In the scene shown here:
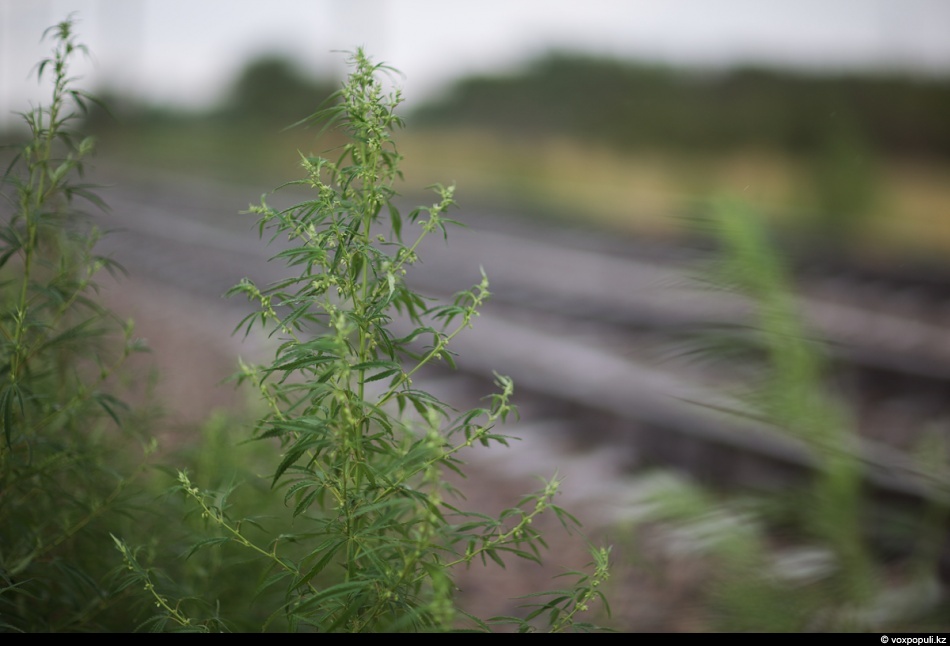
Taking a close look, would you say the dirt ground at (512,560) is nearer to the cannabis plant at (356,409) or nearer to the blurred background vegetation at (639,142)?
the cannabis plant at (356,409)

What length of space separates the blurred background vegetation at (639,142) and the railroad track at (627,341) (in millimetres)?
2308

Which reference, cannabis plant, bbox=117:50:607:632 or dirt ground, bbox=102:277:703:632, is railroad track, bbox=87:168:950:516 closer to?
dirt ground, bbox=102:277:703:632

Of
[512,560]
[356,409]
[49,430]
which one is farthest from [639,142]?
[356,409]

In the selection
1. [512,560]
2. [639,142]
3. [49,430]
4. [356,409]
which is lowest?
[512,560]

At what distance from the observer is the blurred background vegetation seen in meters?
14.0

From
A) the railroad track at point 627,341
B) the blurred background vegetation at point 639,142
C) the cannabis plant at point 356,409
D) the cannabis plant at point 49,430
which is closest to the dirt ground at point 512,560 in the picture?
the cannabis plant at point 49,430

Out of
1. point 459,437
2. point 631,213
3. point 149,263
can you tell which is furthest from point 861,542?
point 631,213

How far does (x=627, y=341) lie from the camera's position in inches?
297

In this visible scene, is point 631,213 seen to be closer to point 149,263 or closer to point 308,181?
point 149,263

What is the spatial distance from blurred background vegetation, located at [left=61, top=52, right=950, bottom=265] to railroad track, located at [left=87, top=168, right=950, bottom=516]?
2.31 metres

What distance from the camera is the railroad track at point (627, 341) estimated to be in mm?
4117

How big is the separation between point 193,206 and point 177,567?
1522 cm

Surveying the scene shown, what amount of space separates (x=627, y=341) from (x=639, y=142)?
1690cm

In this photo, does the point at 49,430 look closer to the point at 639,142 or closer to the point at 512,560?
the point at 512,560
